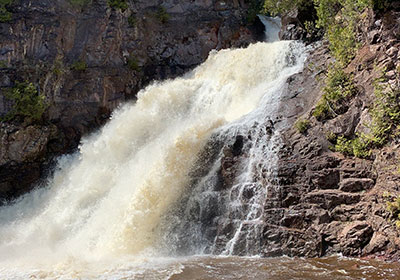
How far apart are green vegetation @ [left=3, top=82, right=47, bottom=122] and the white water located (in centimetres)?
240

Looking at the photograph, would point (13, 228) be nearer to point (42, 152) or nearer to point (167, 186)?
point (42, 152)

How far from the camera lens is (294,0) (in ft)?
52.5

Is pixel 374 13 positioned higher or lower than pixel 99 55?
lower

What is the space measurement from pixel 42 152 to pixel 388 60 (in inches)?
551

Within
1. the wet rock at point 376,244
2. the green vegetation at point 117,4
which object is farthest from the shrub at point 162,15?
the wet rock at point 376,244

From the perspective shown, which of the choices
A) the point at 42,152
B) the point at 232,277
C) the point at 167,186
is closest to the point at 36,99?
the point at 42,152

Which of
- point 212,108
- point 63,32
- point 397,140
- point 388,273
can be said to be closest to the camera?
point 388,273

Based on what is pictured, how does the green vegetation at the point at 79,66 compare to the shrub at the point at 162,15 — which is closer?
the green vegetation at the point at 79,66

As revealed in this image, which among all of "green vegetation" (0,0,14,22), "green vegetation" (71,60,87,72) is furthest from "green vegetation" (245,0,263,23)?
"green vegetation" (0,0,14,22)

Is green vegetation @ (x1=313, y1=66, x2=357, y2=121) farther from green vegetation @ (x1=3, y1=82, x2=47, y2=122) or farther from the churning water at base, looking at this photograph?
green vegetation @ (x1=3, y1=82, x2=47, y2=122)

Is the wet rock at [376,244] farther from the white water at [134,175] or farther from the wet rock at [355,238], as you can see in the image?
the white water at [134,175]

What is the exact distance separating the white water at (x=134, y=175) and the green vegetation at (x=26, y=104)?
7.89ft

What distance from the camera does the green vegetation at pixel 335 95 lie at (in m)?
9.45

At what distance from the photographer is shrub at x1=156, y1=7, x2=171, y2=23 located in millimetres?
21328
